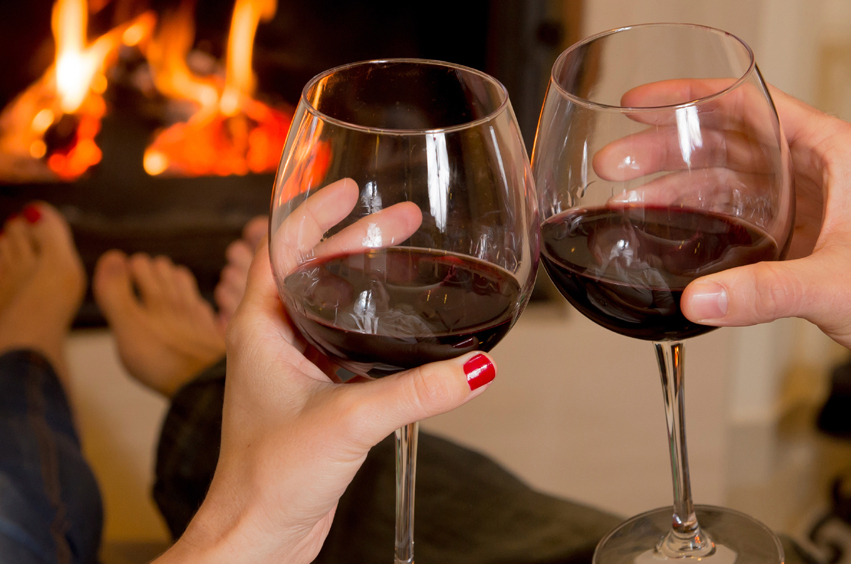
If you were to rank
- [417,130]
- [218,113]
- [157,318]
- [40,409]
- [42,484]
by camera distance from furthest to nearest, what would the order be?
[218,113] < [157,318] < [40,409] < [42,484] < [417,130]

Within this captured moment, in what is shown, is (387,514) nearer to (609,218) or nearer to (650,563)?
(650,563)

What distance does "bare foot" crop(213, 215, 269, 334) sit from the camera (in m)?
1.61

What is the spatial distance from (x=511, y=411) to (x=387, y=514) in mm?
1075

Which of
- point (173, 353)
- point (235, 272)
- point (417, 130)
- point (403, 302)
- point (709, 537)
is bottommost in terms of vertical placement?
point (173, 353)

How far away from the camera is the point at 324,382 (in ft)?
1.83

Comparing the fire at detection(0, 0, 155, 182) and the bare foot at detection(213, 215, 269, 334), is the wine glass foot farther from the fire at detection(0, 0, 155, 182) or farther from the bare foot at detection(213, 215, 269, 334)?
the fire at detection(0, 0, 155, 182)

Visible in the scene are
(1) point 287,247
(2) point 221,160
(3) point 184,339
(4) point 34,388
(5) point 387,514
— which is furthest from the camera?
(2) point 221,160

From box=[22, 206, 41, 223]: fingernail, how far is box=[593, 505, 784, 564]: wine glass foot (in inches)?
57.7

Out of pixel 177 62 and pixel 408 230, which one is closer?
pixel 408 230

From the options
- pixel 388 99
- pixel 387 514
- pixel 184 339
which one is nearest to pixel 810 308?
pixel 388 99

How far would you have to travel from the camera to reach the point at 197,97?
5.71 feet

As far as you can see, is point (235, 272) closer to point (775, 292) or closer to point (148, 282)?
point (148, 282)

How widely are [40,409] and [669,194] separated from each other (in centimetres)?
103

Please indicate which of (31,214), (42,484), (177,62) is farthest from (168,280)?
(42,484)
